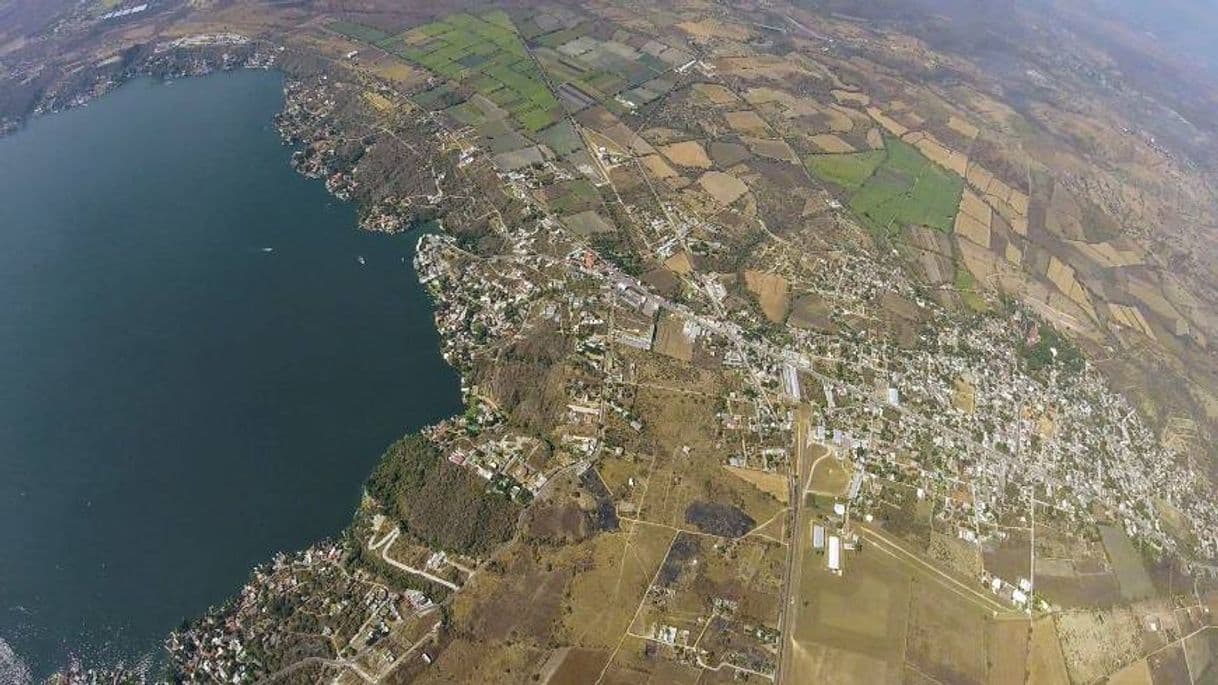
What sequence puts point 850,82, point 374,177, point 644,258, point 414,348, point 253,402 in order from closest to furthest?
point 253,402 < point 414,348 < point 644,258 < point 374,177 < point 850,82

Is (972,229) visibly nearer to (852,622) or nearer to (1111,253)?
(1111,253)

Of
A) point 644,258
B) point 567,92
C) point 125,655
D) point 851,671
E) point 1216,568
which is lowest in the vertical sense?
point 1216,568

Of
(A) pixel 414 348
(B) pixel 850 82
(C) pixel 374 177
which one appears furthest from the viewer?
(B) pixel 850 82

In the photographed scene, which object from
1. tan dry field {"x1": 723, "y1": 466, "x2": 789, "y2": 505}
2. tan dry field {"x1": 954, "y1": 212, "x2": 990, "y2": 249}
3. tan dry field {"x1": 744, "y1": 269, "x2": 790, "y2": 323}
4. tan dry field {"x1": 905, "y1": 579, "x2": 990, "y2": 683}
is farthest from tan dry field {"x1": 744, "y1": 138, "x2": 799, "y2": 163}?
tan dry field {"x1": 905, "y1": 579, "x2": 990, "y2": 683}

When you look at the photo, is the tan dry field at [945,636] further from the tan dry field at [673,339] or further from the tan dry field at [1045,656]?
the tan dry field at [673,339]

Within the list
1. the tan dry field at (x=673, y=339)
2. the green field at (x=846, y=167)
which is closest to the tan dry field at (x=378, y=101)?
the tan dry field at (x=673, y=339)

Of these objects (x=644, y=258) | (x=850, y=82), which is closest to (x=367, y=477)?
(x=644, y=258)

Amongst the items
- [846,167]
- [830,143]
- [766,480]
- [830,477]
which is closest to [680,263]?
[766,480]

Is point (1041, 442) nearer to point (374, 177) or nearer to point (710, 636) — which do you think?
point (710, 636)
